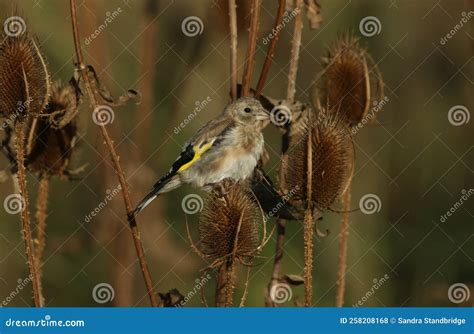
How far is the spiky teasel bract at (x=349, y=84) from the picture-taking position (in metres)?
6.16

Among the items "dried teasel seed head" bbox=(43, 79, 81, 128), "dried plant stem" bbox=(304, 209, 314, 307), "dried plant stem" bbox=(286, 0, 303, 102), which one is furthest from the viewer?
"dried plant stem" bbox=(286, 0, 303, 102)

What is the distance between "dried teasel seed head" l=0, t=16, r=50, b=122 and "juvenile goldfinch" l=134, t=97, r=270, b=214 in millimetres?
1444

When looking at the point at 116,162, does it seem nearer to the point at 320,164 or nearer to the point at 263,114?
the point at 320,164

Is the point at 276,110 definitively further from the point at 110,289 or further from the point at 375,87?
the point at 110,289

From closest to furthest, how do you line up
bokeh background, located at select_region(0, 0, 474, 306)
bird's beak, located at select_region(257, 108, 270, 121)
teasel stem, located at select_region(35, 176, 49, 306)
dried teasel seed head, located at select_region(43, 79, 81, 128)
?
1. teasel stem, located at select_region(35, 176, 49, 306)
2. dried teasel seed head, located at select_region(43, 79, 81, 128)
3. bird's beak, located at select_region(257, 108, 270, 121)
4. bokeh background, located at select_region(0, 0, 474, 306)

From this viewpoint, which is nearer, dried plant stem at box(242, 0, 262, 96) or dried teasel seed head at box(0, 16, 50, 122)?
dried teasel seed head at box(0, 16, 50, 122)

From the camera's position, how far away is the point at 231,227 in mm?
5367

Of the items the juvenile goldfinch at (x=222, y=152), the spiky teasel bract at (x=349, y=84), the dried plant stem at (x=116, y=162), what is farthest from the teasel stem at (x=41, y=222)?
the spiky teasel bract at (x=349, y=84)

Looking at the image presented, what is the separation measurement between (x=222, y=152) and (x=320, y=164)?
1.70m

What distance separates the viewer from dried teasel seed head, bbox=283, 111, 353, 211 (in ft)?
17.4

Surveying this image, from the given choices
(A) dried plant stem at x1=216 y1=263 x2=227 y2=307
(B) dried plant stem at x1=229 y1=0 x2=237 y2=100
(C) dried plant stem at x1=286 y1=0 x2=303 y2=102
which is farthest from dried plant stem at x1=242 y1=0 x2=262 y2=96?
(A) dried plant stem at x1=216 y1=263 x2=227 y2=307

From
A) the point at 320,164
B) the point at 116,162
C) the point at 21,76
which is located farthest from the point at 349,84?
the point at 21,76

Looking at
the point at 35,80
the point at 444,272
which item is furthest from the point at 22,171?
the point at 444,272

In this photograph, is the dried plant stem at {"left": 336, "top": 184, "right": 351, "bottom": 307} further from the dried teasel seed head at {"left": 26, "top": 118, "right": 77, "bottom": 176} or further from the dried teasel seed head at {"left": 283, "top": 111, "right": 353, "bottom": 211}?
the dried teasel seed head at {"left": 26, "top": 118, "right": 77, "bottom": 176}
